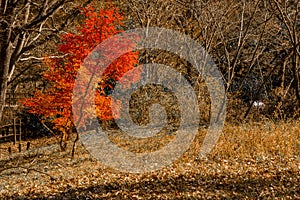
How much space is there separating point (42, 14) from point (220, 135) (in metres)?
8.18

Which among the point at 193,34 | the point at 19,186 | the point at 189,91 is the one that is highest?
the point at 193,34

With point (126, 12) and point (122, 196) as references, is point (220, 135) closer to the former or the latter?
point (122, 196)

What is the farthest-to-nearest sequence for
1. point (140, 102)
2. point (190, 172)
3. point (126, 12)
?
point (126, 12), point (140, 102), point (190, 172)

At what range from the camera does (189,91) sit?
63.6 feet

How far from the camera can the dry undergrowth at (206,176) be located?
7374mm

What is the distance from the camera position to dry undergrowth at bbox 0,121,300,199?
7.37m

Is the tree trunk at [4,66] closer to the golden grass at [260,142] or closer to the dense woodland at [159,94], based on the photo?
the dense woodland at [159,94]

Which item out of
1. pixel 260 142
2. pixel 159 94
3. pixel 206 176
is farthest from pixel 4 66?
pixel 159 94

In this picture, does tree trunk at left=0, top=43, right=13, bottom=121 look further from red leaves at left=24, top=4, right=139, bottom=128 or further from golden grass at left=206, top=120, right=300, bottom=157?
golden grass at left=206, top=120, right=300, bottom=157

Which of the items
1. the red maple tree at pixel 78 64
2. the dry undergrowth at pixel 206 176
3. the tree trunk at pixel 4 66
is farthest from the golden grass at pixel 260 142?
the tree trunk at pixel 4 66

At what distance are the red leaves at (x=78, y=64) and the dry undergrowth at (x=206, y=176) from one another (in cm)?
282

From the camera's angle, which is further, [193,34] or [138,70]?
[193,34]

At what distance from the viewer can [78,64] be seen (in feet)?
41.0

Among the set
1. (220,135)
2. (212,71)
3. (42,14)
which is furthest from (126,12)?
(42,14)
